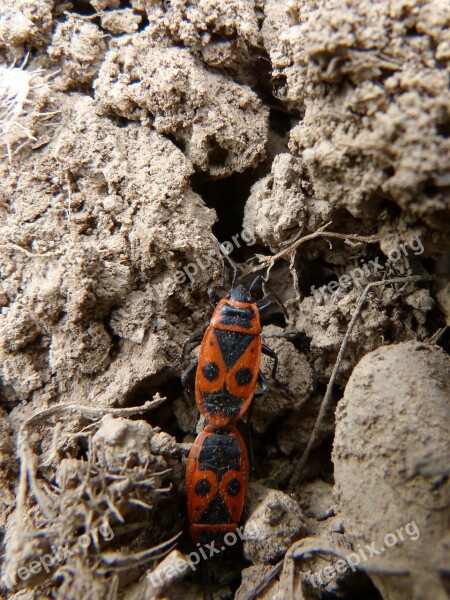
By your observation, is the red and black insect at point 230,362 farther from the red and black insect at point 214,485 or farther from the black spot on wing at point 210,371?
the red and black insect at point 214,485

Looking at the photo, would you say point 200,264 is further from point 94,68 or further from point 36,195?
point 94,68

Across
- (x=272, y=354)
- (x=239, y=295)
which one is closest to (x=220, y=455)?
(x=272, y=354)

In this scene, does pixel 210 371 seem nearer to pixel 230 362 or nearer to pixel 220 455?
pixel 230 362

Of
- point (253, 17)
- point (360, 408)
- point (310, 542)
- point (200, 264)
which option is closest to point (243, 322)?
point (200, 264)

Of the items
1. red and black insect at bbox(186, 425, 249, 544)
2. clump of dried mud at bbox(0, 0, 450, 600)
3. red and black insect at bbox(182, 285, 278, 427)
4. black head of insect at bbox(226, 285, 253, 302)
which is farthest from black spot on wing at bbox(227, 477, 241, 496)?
black head of insect at bbox(226, 285, 253, 302)

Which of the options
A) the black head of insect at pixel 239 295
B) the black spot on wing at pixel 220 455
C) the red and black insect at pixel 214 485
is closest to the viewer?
the red and black insect at pixel 214 485

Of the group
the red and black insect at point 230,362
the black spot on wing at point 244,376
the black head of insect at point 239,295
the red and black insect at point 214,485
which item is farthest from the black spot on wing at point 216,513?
the black head of insect at point 239,295
